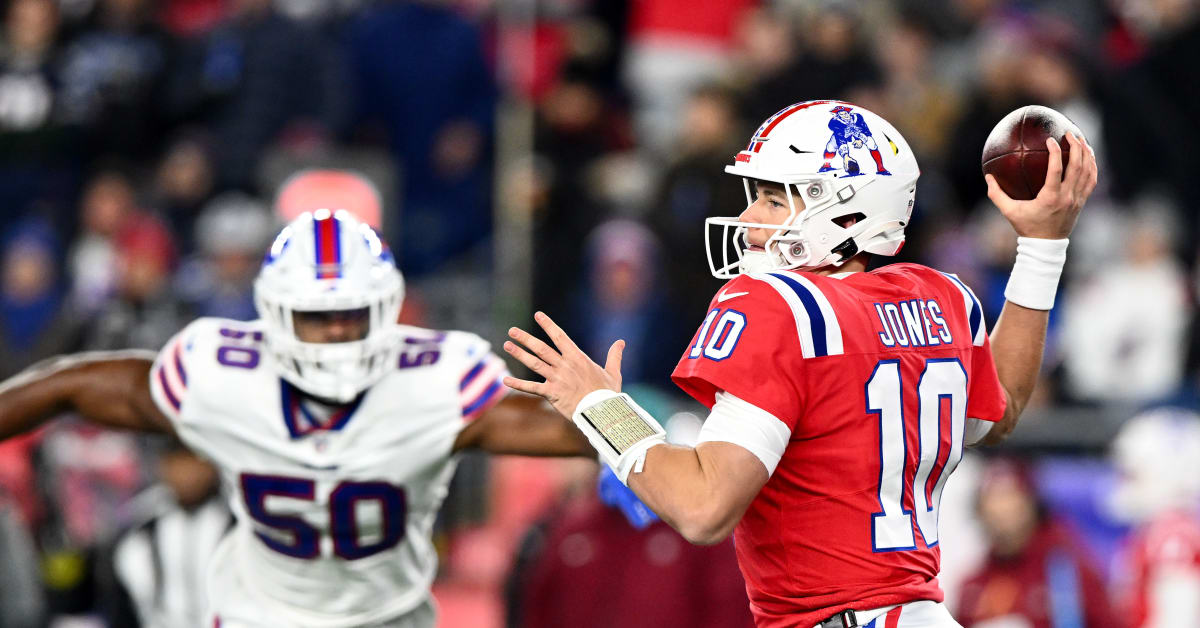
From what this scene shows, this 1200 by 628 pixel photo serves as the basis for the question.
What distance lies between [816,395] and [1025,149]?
89cm

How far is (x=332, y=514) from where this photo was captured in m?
4.98

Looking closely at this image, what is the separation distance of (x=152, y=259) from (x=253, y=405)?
5.65 meters

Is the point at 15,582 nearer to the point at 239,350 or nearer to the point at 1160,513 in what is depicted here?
the point at 239,350

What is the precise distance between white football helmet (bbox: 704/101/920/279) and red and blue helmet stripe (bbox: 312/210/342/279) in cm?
146

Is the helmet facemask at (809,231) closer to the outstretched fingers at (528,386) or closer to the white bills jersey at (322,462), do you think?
the outstretched fingers at (528,386)

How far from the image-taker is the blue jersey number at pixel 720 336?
11.7ft

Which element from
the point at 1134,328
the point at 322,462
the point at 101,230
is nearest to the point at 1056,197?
the point at 322,462

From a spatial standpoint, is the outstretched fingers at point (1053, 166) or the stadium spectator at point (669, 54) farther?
the stadium spectator at point (669, 54)

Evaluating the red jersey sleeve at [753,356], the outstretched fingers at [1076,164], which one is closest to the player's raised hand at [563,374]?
the red jersey sleeve at [753,356]

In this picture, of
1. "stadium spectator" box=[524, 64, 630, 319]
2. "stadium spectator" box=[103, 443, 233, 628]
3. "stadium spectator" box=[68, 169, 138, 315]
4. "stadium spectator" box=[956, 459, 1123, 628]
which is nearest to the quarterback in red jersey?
"stadium spectator" box=[956, 459, 1123, 628]

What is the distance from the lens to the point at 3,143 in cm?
1094

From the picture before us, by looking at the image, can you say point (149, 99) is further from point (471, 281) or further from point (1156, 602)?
point (1156, 602)

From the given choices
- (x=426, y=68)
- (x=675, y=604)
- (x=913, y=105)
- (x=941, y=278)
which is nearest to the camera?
(x=941, y=278)

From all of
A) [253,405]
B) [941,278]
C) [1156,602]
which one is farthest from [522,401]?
[1156,602]
